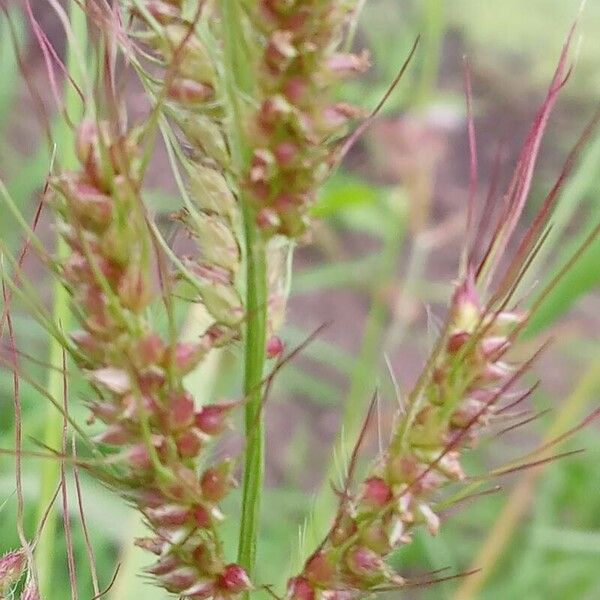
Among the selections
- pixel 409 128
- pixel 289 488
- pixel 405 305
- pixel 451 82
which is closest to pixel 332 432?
pixel 289 488

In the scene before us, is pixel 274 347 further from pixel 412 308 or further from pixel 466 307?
pixel 412 308

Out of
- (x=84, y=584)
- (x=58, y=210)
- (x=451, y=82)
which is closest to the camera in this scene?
(x=58, y=210)

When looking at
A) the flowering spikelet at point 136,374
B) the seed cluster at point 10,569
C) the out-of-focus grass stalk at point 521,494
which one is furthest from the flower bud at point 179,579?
the out-of-focus grass stalk at point 521,494

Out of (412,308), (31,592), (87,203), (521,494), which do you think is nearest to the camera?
(87,203)

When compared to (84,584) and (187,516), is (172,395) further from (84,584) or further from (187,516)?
(84,584)

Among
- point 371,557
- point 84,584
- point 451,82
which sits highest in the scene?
point 451,82

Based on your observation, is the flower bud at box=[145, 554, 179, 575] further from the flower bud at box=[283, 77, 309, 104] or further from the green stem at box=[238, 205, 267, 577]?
the flower bud at box=[283, 77, 309, 104]

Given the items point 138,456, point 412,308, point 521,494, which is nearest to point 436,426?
point 138,456
